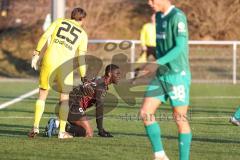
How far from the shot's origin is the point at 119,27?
31.3 meters

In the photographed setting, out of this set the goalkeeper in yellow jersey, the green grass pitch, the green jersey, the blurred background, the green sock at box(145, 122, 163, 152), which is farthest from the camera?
the blurred background

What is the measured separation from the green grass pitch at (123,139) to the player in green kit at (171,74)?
99cm

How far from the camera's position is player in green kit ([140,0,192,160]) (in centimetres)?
851

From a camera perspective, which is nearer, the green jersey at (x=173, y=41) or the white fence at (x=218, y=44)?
the green jersey at (x=173, y=41)

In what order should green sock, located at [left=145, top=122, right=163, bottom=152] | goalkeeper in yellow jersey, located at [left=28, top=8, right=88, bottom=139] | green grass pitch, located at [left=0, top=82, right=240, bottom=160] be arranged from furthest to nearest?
goalkeeper in yellow jersey, located at [left=28, top=8, right=88, bottom=139], green grass pitch, located at [left=0, top=82, right=240, bottom=160], green sock, located at [left=145, top=122, right=163, bottom=152]

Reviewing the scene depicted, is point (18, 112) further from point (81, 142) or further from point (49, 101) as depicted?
point (81, 142)

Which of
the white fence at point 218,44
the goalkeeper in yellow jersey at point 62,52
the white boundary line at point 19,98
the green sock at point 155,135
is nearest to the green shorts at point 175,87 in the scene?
the green sock at point 155,135

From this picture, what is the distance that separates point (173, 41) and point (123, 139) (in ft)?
10.3

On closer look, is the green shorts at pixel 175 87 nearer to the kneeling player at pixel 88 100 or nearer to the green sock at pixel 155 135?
the green sock at pixel 155 135

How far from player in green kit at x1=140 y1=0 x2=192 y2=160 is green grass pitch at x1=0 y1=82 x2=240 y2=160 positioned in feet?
3.25

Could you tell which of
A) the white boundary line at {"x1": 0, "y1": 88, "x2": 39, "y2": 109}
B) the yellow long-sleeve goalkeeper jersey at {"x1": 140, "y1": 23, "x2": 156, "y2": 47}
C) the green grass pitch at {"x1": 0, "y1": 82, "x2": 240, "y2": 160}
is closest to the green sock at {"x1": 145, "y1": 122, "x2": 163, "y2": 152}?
the green grass pitch at {"x1": 0, "y1": 82, "x2": 240, "y2": 160}

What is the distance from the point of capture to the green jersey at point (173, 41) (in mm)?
8469

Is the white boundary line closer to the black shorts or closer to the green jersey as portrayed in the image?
the black shorts

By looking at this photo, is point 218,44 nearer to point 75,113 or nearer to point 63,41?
point 75,113
